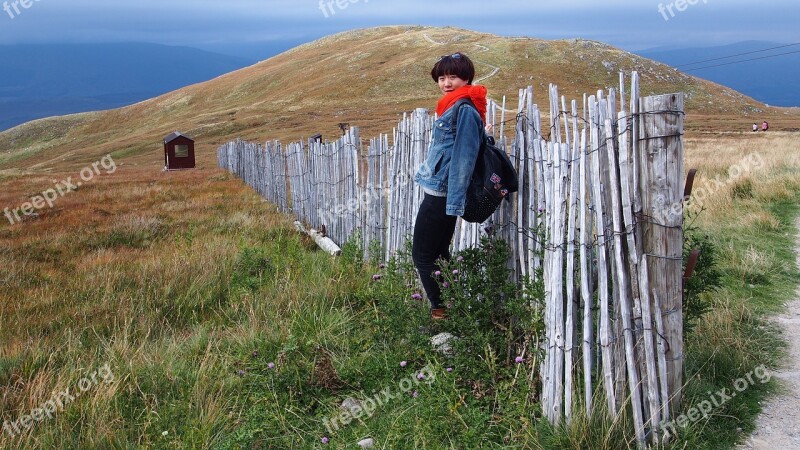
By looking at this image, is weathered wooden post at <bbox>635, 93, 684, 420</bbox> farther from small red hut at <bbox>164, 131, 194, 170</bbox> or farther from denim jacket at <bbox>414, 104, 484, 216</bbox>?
small red hut at <bbox>164, 131, 194, 170</bbox>

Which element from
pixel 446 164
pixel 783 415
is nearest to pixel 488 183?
pixel 446 164

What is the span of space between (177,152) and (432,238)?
101 feet

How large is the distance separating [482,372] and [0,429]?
2.56 metres

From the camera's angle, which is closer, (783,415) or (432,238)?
(783,415)

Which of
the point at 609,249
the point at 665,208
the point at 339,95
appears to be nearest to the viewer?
the point at 665,208

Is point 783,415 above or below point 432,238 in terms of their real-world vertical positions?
below

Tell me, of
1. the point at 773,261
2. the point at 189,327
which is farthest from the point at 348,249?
the point at 773,261

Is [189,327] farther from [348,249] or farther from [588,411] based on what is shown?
[588,411]

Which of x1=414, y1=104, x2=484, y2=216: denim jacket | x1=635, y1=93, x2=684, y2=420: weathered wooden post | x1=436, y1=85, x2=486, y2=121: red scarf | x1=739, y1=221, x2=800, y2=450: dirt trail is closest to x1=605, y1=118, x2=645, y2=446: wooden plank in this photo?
x1=635, y1=93, x2=684, y2=420: weathered wooden post

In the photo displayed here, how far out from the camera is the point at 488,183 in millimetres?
3279

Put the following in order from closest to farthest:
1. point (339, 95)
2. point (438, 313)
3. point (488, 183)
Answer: point (488, 183)
point (438, 313)
point (339, 95)

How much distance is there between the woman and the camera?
11.0 ft

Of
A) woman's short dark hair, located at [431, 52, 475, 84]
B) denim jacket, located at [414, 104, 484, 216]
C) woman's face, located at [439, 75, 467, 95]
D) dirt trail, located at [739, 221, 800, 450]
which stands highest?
woman's short dark hair, located at [431, 52, 475, 84]

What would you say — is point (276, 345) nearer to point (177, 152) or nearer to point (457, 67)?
point (457, 67)
